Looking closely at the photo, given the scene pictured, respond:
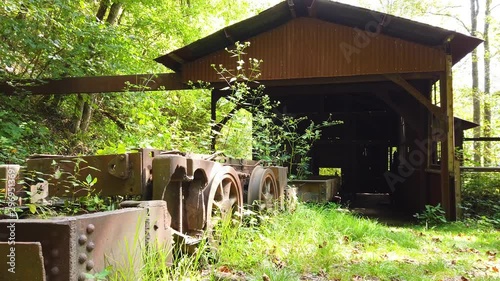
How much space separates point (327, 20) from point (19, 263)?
30.9ft

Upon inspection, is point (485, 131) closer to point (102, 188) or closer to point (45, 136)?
point (45, 136)

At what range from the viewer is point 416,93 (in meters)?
8.77

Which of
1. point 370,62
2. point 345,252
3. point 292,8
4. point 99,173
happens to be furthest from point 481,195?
point 99,173

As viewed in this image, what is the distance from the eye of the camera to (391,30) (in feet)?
30.0

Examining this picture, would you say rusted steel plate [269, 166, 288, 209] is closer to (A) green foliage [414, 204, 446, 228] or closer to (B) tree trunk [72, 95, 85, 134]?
(A) green foliage [414, 204, 446, 228]

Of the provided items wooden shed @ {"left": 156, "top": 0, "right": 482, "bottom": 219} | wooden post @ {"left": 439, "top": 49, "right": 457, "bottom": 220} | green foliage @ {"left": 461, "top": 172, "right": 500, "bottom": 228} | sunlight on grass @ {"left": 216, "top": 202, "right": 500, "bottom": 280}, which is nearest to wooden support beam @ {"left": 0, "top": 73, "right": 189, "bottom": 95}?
wooden shed @ {"left": 156, "top": 0, "right": 482, "bottom": 219}

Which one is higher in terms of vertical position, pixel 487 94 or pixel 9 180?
pixel 487 94

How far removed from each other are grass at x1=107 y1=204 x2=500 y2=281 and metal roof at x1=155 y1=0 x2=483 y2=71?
453 cm

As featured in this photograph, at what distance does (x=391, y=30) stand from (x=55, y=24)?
7.86 metres

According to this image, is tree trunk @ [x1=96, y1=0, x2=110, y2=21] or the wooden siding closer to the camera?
the wooden siding

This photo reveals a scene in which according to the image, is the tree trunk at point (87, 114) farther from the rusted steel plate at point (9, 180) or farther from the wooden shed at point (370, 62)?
the rusted steel plate at point (9, 180)

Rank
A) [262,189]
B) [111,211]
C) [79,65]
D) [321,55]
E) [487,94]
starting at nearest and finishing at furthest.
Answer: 1. [111,211]
2. [262,189]
3. [321,55]
4. [79,65]
5. [487,94]

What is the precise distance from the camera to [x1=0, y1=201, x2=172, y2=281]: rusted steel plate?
5.39ft

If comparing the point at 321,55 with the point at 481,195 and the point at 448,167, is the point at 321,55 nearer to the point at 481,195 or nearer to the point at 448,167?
the point at 448,167
